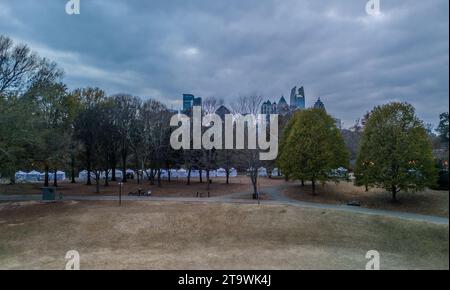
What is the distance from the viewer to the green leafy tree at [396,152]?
22.1 m

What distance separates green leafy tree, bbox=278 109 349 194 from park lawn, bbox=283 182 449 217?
1511mm

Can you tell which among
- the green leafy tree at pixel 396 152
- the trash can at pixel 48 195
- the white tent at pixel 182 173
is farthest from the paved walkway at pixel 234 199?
the white tent at pixel 182 173

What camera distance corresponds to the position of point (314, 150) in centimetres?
2758

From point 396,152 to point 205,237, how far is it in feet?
48.9

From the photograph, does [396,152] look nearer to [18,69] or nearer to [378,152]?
[378,152]

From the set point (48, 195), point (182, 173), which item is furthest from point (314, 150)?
point (182, 173)

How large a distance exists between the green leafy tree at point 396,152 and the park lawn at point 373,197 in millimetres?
772

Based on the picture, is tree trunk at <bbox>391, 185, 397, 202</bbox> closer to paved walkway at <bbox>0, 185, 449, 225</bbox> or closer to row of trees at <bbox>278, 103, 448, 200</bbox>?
row of trees at <bbox>278, 103, 448, 200</bbox>

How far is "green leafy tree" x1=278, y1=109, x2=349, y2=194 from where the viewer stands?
27.2 m

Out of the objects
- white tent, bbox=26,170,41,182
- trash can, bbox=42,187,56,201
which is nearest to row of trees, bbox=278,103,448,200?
trash can, bbox=42,187,56,201

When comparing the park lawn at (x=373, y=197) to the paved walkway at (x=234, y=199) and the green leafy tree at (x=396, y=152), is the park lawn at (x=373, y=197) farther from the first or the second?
the paved walkway at (x=234, y=199)

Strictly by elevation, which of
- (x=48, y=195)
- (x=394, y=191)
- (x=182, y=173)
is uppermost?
(x=182, y=173)
